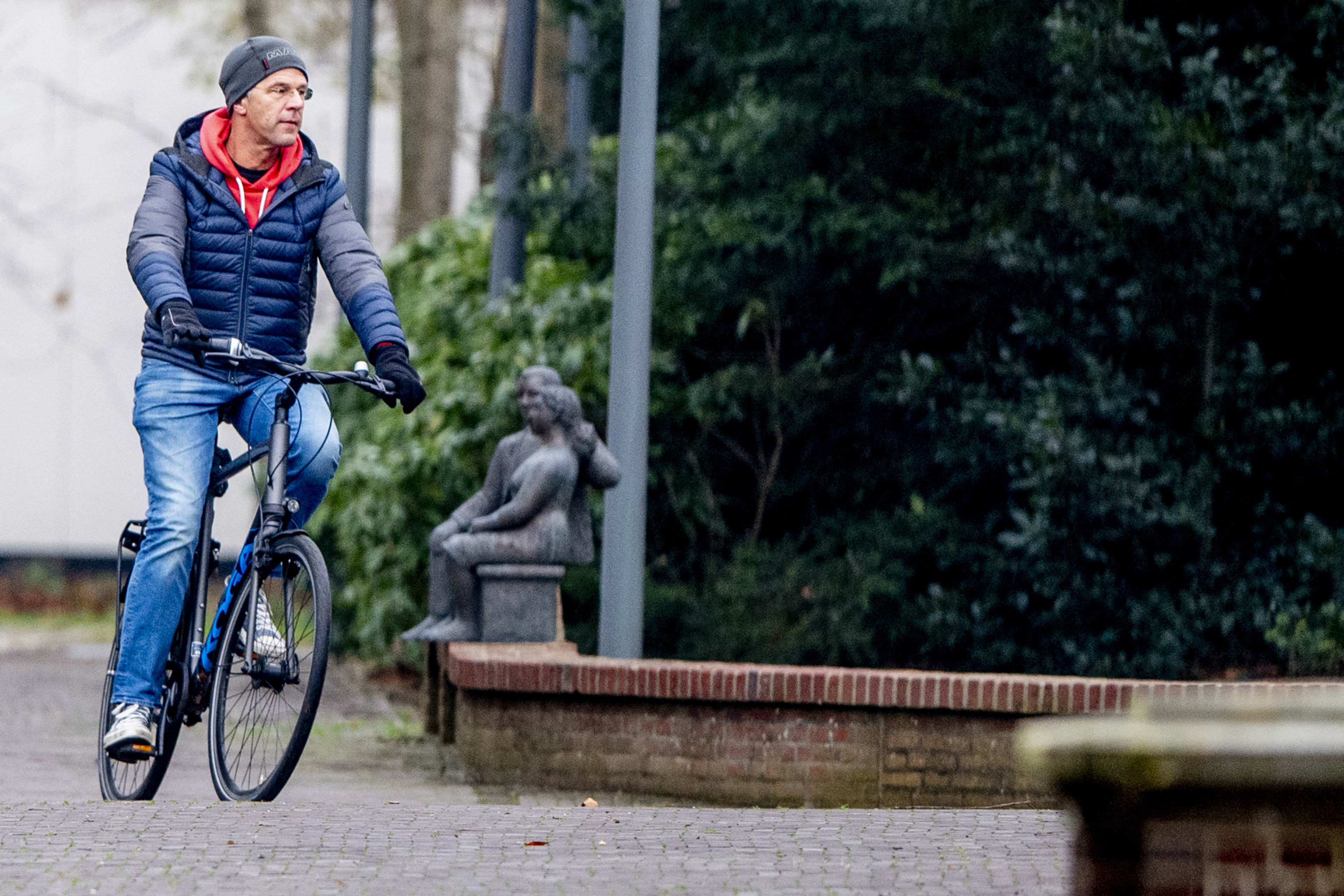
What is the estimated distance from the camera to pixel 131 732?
5.46m

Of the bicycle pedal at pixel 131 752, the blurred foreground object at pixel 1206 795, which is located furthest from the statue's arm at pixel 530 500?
the blurred foreground object at pixel 1206 795

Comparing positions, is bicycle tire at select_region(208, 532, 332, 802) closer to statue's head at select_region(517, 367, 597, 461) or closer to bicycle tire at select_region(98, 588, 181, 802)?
bicycle tire at select_region(98, 588, 181, 802)

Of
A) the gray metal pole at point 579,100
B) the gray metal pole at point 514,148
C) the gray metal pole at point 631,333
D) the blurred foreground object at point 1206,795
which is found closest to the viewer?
the blurred foreground object at point 1206,795

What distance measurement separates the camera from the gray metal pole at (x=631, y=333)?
8.29 metres

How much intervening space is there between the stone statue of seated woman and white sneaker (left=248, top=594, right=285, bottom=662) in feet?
8.83

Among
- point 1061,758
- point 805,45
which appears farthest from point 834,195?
point 1061,758

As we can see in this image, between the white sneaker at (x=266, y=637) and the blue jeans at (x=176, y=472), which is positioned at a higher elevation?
the blue jeans at (x=176, y=472)

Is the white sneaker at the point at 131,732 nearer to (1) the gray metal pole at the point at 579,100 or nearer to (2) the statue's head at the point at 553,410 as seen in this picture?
(2) the statue's head at the point at 553,410

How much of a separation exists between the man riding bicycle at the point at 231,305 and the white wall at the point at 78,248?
1537 cm

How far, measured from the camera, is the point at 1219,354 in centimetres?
886

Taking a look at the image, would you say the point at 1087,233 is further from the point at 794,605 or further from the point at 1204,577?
the point at 794,605

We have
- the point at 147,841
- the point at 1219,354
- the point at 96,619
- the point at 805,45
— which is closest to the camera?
the point at 147,841

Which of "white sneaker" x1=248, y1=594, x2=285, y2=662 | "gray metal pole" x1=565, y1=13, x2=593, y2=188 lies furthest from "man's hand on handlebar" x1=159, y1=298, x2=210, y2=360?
"gray metal pole" x1=565, y1=13, x2=593, y2=188

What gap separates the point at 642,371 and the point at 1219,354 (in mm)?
2490
